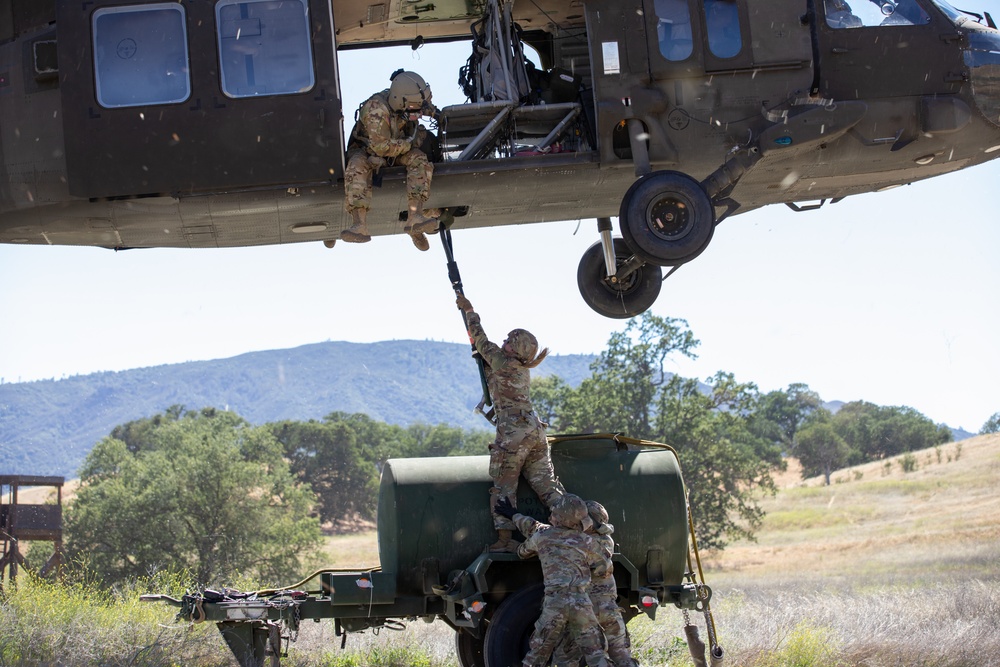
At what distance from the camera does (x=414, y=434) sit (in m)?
83.8

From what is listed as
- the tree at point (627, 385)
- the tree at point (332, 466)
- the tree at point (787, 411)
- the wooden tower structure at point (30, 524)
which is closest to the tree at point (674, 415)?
the tree at point (627, 385)

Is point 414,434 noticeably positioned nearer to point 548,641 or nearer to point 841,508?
point 841,508

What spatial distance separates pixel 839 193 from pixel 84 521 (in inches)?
1060

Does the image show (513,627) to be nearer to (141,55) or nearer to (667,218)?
(667,218)

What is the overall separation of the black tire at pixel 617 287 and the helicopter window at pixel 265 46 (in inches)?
149

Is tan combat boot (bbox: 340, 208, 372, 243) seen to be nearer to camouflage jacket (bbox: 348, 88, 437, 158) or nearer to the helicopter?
the helicopter

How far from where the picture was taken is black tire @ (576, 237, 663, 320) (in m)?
11.6

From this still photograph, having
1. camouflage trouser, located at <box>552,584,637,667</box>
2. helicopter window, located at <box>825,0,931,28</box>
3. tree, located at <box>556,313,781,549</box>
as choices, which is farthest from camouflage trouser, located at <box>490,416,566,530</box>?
tree, located at <box>556,313,781,549</box>

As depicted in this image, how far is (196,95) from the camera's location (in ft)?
30.1

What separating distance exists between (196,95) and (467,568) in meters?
4.31

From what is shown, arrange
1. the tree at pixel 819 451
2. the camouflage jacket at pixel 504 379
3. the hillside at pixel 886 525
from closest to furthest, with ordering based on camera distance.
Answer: the camouflage jacket at pixel 504 379 < the hillside at pixel 886 525 < the tree at pixel 819 451

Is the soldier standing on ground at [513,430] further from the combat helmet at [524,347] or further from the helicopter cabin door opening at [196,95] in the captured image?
the helicopter cabin door opening at [196,95]

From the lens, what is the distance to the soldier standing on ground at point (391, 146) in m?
9.29

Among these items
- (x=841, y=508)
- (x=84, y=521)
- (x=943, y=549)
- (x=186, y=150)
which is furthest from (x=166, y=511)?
(x=841, y=508)
